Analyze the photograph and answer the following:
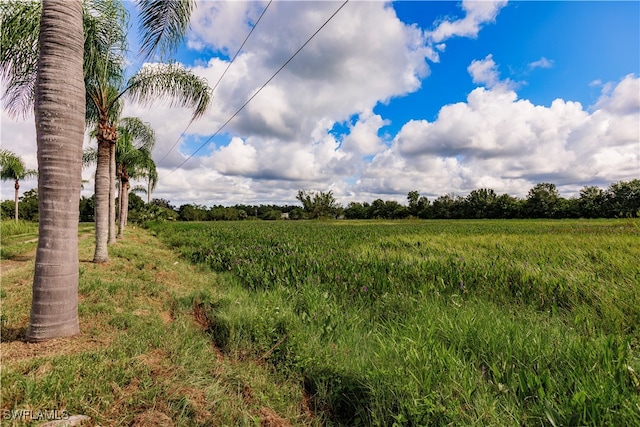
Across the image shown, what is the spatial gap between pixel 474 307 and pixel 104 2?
11.4 m

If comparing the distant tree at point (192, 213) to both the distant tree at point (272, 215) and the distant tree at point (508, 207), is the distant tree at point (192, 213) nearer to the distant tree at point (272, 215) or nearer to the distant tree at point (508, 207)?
the distant tree at point (272, 215)

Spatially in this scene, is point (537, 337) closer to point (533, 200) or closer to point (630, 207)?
point (630, 207)

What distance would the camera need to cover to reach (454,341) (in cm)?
301

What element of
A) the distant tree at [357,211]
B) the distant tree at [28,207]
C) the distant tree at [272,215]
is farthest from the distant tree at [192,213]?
the distant tree at [357,211]

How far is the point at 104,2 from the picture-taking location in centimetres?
744

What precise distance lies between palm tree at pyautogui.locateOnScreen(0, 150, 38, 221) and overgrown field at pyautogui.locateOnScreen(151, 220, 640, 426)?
2864 cm

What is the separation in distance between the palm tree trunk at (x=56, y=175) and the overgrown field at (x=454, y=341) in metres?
1.80

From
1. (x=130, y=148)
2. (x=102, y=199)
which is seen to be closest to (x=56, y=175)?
(x=102, y=199)

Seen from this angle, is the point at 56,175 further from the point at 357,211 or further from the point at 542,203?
the point at 357,211

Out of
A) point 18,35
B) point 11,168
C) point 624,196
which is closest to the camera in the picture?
point 18,35

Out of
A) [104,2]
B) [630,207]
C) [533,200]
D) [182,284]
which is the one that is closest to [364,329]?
[182,284]

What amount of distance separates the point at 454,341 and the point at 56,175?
4.81 meters

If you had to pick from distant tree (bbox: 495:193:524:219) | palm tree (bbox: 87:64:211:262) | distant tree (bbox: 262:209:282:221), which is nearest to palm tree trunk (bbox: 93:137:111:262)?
palm tree (bbox: 87:64:211:262)

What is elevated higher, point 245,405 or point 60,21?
point 60,21
